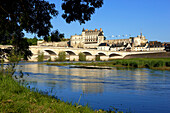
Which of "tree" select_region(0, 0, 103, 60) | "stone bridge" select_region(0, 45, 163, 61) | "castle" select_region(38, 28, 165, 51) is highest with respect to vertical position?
"castle" select_region(38, 28, 165, 51)

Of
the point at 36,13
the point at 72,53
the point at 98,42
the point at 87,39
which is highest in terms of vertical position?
the point at 87,39

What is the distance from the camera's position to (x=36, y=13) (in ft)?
30.8

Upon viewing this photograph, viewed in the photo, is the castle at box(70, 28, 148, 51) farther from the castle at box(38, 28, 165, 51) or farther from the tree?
the tree

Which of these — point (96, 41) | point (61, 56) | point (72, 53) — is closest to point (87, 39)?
point (96, 41)

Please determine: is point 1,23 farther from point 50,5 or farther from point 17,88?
point 17,88

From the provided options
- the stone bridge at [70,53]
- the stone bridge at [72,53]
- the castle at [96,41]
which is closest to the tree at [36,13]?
the stone bridge at [70,53]

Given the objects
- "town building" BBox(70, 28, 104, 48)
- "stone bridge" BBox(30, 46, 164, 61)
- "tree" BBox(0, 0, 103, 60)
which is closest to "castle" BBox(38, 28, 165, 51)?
"town building" BBox(70, 28, 104, 48)

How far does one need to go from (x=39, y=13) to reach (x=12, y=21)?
1.16 m

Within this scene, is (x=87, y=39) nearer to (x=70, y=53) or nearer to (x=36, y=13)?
(x=70, y=53)

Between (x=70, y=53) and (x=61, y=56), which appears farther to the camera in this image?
(x=70, y=53)

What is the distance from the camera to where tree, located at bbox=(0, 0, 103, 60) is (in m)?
8.68

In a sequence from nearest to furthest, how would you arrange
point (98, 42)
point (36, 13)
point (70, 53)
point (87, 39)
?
point (36, 13), point (70, 53), point (98, 42), point (87, 39)

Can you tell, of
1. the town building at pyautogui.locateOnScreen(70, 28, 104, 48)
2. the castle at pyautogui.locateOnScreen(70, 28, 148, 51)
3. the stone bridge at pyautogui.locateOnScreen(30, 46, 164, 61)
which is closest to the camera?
the stone bridge at pyautogui.locateOnScreen(30, 46, 164, 61)

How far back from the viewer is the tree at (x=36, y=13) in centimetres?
868
